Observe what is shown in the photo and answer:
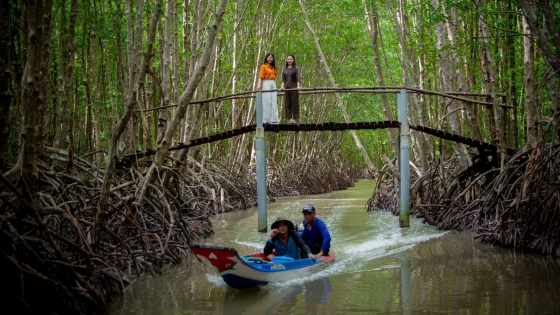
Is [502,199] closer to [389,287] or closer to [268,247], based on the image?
[389,287]

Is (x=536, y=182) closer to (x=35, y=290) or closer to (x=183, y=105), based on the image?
(x=183, y=105)

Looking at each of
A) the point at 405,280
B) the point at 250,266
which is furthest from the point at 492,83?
the point at 250,266

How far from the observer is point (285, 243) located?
297 inches

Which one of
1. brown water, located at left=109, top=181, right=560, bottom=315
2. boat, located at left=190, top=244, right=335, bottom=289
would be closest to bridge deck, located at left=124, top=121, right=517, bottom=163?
brown water, located at left=109, top=181, right=560, bottom=315

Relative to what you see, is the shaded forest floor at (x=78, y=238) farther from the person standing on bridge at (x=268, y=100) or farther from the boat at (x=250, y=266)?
the person standing on bridge at (x=268, y=100)

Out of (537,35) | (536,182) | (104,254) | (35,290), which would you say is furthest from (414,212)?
(35,290)

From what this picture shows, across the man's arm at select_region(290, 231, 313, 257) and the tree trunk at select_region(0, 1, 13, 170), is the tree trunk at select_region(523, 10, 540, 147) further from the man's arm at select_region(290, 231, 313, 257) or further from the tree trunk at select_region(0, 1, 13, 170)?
the tree trunk at select_region(0, 1, 13, 170)

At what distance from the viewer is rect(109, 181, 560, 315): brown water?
5.40 m

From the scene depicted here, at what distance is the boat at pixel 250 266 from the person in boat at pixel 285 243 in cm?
17

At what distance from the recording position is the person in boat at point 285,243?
744 cm

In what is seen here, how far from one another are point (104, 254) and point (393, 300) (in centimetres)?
302

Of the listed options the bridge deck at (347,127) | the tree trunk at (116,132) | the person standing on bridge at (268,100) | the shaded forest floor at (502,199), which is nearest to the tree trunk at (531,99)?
the shaded forest floor at (502,199)

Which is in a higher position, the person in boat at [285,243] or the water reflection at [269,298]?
the person in boat at [285,243]

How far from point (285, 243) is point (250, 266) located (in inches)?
58.6
